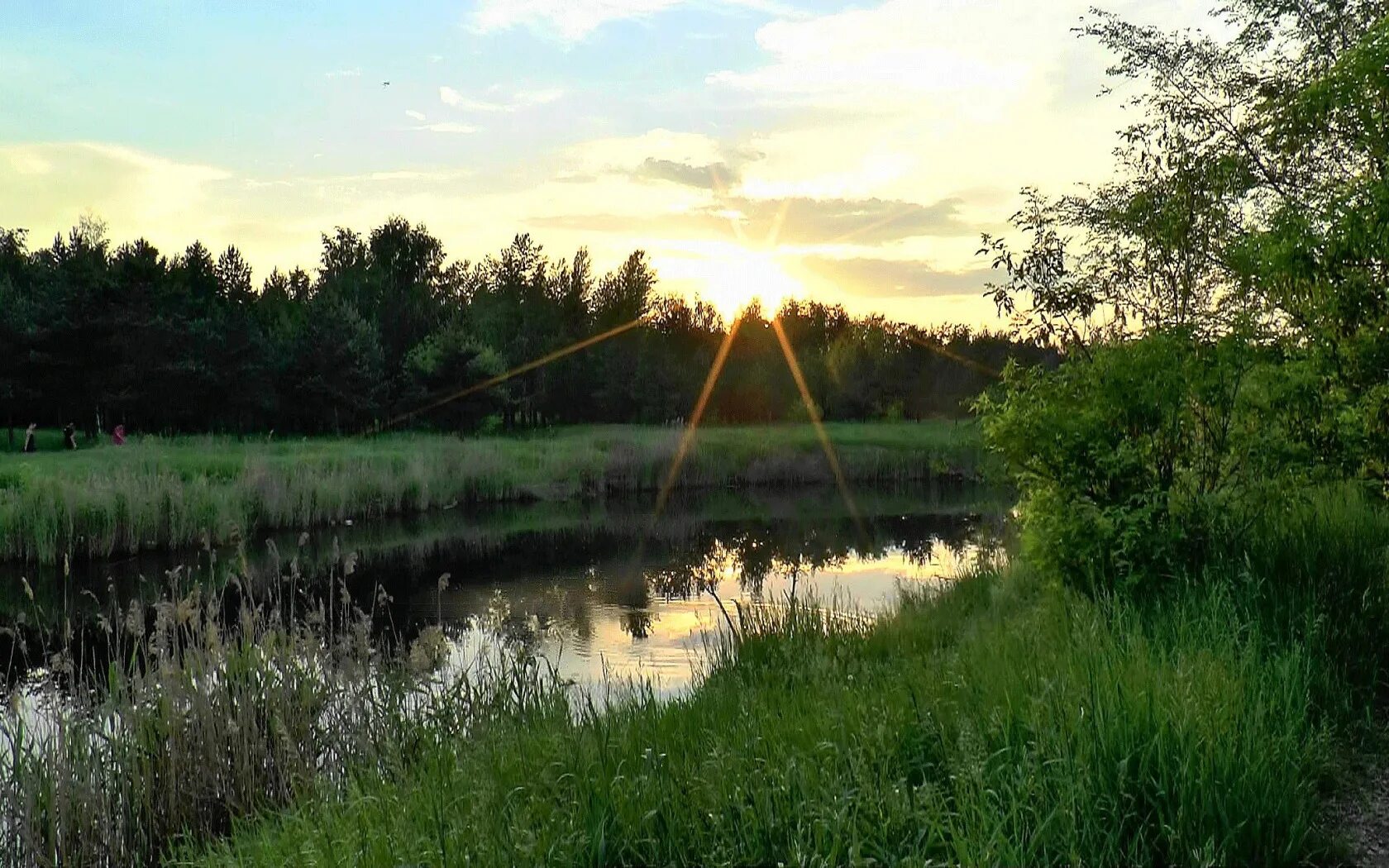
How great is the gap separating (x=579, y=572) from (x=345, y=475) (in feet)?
32.1

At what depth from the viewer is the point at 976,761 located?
372 cm

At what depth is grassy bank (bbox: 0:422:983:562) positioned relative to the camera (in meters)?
18.6

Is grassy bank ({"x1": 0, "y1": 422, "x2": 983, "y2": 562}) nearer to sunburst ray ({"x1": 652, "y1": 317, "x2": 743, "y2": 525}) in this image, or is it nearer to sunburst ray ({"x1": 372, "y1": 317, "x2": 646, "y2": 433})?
sunburst ray ({"x1": 652, "y1": 317, "x2": 743, "y2": 525})

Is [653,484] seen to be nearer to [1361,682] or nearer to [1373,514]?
[1373,514]

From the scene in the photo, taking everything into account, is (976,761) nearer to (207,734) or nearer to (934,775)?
(934,775)

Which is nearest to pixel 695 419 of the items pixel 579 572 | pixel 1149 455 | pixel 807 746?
pixel 579 572

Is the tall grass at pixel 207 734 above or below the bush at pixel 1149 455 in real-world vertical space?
below

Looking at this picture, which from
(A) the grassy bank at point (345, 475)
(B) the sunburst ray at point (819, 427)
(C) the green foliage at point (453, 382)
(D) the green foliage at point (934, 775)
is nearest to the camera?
(D) the green foliage at point (934, 775)

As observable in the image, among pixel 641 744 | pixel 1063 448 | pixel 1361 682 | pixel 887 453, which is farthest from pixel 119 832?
pixel 887 453

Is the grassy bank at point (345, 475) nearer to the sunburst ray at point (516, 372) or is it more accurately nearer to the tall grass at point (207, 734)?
the tall grass at point (207, 734)

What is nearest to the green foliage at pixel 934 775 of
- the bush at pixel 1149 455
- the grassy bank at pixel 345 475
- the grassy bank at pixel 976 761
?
the grassy bank at pixel 976 761

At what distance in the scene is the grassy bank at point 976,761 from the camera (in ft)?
12.3

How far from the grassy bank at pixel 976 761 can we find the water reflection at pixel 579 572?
2784mm

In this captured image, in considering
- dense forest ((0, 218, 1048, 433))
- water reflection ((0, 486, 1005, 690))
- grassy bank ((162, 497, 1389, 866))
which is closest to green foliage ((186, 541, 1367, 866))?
grassy bank ((162, 497, 1389, 866))
